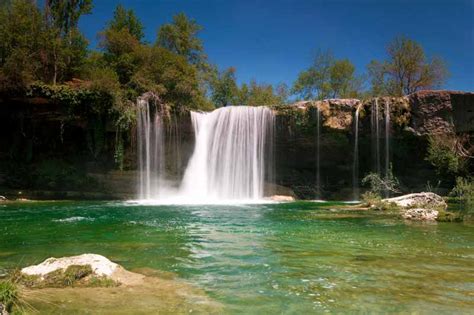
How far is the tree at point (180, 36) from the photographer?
41625mm

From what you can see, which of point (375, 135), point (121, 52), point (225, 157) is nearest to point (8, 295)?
point (225, 157)

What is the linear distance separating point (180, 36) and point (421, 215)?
34.1 metres

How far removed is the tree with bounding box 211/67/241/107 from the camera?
168 feet

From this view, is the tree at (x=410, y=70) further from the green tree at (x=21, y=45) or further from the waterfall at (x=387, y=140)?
the green tree at (x=21, y=45)

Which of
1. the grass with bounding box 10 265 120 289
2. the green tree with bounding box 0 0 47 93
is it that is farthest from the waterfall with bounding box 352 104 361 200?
the grass with bounding box 10 265 120 289

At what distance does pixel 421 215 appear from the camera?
1378cm

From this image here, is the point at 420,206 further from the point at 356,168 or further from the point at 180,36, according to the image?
the point at 180,36

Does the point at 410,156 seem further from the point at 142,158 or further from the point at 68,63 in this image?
the point at 68,63

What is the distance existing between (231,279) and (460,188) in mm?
12459

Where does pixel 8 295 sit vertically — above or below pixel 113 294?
above

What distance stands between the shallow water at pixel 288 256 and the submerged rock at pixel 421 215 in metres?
1.07

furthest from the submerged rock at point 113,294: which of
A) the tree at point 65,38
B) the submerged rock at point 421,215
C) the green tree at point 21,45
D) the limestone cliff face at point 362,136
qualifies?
the tree at point 65,38

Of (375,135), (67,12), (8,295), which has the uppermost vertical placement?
(67,12)

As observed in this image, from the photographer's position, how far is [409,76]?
3831 centimetres
